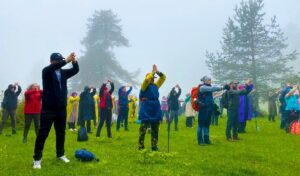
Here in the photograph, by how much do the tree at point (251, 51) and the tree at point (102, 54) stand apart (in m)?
27.5

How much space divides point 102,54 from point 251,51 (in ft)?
111

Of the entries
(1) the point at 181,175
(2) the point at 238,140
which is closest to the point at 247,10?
(2) the point at 238,140

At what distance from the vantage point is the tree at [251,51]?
4194cm

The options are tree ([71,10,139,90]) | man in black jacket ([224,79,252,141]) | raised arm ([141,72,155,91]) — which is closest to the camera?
raised arm ([141,72,155,91])

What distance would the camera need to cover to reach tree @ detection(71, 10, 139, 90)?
221ft

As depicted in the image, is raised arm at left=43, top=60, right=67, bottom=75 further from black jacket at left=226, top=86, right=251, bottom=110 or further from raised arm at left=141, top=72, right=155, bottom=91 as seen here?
black jacket at left=226, top=86, right=251, bottom=110

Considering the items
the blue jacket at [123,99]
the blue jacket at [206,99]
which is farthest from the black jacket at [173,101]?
the blue jacket at [206,99]

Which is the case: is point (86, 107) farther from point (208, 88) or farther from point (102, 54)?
point (102, 54)

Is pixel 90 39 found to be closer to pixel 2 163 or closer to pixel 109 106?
pixel 109 106

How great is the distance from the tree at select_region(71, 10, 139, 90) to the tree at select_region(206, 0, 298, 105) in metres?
27.5

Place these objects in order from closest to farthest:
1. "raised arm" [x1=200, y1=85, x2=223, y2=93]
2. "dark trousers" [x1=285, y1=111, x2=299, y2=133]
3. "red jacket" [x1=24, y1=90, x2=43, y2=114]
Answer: "raised arm" [x1=200, y1=85, x2=223, y2=93] < "red jacket" [x1=24, y1=90, x2=43, y2=114] < "dark trousers" [x1=285, y1=111, x2=299, y2=133]

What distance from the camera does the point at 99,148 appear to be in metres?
12.3

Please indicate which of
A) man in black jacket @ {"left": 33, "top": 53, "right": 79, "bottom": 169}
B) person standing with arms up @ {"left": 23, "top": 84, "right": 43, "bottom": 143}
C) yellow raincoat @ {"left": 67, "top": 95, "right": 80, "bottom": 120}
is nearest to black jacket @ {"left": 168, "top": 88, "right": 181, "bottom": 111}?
yellow raincoat @ {"left": 67, "top": 95, "right": 80, "bottom": 120}

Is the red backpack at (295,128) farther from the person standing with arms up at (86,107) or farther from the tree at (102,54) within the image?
the tree at (102,54)
